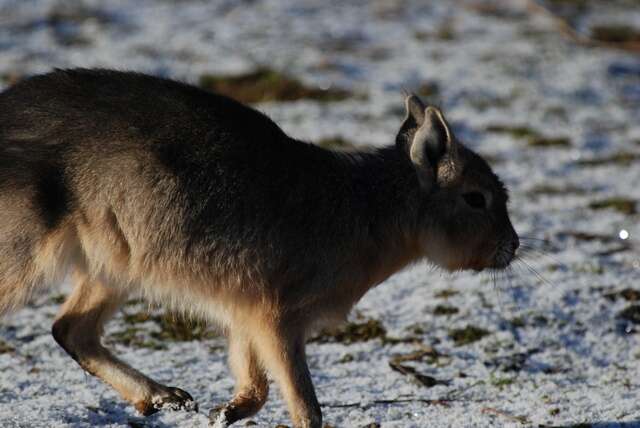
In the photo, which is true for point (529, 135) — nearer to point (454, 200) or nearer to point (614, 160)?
point (614, 160)

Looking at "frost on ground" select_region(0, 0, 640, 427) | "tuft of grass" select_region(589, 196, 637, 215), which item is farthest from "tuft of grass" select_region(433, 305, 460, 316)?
"tuft of grass" select_region(589, 196, 637, 215)

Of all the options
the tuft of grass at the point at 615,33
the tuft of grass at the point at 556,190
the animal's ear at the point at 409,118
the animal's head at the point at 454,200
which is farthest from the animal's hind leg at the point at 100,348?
the tuft of grass at the point at 615,33

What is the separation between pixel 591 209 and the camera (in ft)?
24.7

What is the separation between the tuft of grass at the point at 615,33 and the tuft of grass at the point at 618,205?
12.3ft

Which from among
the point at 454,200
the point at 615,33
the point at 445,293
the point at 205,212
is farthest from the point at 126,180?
the point at 615,33

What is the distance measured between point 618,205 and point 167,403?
158 inches

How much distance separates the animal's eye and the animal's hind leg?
60.9 inches

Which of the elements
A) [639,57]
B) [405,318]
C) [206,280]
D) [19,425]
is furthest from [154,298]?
[639,57]

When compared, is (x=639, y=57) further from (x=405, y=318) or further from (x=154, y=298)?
(x=154, y=298)

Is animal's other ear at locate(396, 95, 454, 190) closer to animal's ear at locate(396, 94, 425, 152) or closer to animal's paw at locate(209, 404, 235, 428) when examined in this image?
animal's ear at locate(396, 94, 425, 152)

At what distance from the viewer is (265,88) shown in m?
9.41

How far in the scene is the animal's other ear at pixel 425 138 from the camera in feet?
15.8

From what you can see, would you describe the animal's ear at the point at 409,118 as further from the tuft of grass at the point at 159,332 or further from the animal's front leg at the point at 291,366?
the tuft of grass at the point at 159,332

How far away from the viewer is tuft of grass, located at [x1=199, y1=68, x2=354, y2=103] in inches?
365
